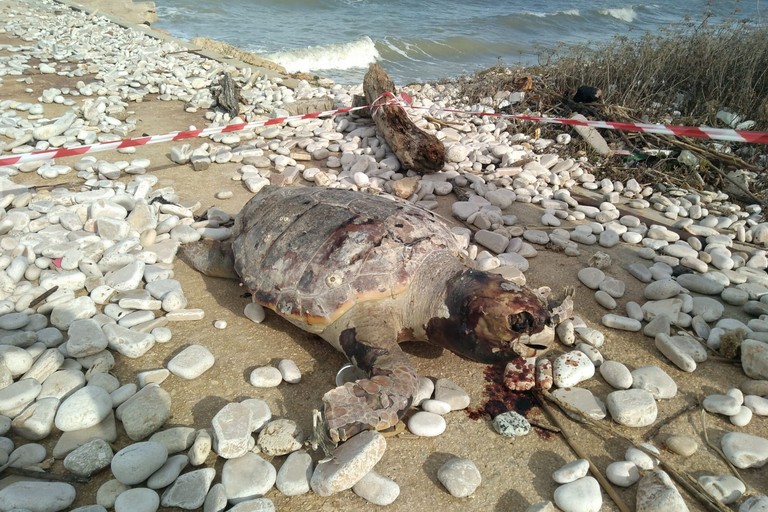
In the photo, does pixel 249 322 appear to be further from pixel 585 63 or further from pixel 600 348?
pixel 585 63

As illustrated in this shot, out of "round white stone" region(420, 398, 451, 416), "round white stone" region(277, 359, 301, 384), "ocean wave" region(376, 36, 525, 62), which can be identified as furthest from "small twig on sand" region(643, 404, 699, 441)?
"ocean wave" region(376, 36, 525, 62)

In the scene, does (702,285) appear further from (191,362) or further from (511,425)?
(191,362)

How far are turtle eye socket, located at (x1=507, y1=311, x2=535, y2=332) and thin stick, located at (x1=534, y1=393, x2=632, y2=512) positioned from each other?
1.91 ft

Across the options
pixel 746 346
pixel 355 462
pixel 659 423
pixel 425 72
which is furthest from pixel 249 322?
pixel 425 72

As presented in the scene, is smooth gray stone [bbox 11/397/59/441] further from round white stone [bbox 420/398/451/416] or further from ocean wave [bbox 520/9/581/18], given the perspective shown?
ocean wave [bbox 520/9/581/18]

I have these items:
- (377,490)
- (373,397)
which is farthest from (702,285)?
(377,490)

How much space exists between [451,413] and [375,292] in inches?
31.9

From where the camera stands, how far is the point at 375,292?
279 centimetres

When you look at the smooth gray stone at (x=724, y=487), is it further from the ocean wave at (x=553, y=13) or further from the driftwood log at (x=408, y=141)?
the ocean wave at (x=553, y=13)

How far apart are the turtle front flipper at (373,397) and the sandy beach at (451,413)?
22 cm

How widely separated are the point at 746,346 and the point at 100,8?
53.7 ft

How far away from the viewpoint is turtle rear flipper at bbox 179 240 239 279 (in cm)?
350

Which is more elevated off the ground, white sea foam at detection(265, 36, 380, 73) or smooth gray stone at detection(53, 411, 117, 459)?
white sea foam at detection(265, 36, 380, 73)

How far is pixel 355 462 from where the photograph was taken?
2121mm
